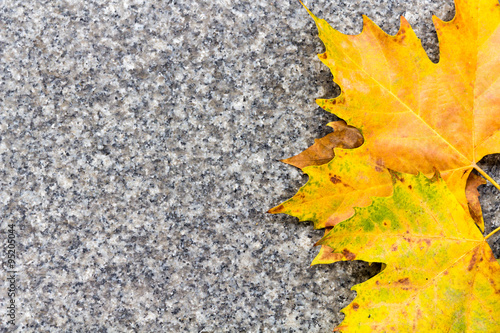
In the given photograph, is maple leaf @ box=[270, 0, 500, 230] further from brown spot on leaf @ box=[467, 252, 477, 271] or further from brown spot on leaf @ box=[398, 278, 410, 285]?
brown spot on leaf @ box=[398, 278, 410, 285]

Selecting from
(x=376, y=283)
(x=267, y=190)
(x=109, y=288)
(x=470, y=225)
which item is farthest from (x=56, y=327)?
(x=470, y=225)

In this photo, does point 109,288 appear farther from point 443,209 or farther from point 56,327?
point 443,209

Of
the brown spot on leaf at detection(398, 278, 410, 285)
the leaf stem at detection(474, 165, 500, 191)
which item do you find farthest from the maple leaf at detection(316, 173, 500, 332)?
the leaf stem at detection(474, 165, 500, 191)

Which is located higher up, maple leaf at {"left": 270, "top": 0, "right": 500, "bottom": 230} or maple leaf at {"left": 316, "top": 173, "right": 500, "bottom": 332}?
maple leaf at {"left": 270, "top": 0, "right": 500, "bottom": 230}

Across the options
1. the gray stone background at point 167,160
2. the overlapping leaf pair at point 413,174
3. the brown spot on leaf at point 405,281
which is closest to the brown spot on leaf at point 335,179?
the overlapping leaf pair at point 413,174

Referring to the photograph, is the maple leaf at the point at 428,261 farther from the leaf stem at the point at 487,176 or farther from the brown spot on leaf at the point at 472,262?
the leaf stem at the point at 487,176

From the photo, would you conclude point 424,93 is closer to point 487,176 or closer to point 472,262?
point 487,176

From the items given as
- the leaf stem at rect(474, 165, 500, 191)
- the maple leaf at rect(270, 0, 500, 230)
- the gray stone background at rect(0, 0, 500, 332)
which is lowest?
the gray stone background at rect(0, 0, 500, 332)

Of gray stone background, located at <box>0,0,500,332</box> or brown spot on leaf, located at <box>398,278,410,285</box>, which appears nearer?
brown spot on leaf, located at <box>398,278,410,285</box>
